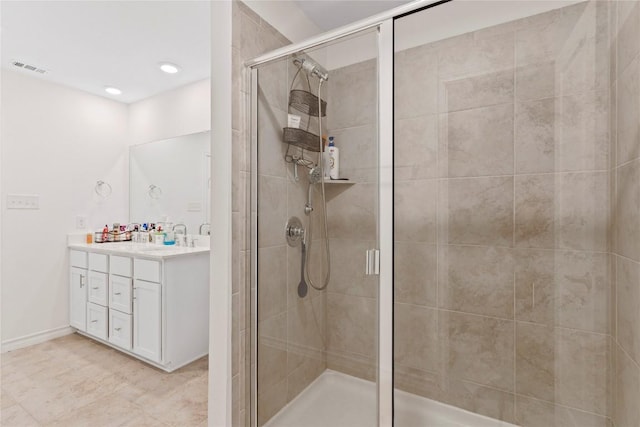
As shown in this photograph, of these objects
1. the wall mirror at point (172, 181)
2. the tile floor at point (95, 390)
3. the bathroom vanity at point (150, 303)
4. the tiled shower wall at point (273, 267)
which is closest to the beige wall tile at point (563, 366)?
the tiled shower wall at point (273, 267)

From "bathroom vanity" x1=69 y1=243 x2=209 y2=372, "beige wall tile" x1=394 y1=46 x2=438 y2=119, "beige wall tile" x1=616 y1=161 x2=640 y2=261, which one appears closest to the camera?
"beige wall tile" x1=616 y1=161 x2=640 y2=261

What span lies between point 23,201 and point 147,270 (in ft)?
4.81

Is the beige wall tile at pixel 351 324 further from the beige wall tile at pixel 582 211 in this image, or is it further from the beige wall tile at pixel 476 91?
the beige wall tile at pixel 476 91

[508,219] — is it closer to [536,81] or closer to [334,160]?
[536,81]

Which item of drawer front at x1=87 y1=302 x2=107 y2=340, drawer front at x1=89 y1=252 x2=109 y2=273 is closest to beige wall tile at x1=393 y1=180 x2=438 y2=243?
drawer front at x1=89 y1=252 x2=109 y2=273

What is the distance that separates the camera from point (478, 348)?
63.7 inches

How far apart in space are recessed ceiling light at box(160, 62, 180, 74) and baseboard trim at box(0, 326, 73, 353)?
8.50 feet

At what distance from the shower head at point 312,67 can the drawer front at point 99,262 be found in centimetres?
235

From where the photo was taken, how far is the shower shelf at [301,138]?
1.35m

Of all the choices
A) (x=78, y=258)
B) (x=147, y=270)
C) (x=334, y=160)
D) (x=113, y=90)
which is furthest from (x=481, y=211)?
(x=113, y=90)

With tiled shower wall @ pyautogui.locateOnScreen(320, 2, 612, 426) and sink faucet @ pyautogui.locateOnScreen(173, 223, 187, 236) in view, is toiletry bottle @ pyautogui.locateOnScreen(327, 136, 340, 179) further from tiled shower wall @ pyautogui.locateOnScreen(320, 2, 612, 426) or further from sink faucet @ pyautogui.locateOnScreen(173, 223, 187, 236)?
sink faucet @ pyautogui.locateOnScreen(173, 223, 187, 236)

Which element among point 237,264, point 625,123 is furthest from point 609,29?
point 237,264

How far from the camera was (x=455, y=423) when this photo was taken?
5.42 ft

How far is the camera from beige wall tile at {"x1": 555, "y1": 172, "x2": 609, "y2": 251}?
132 cm
